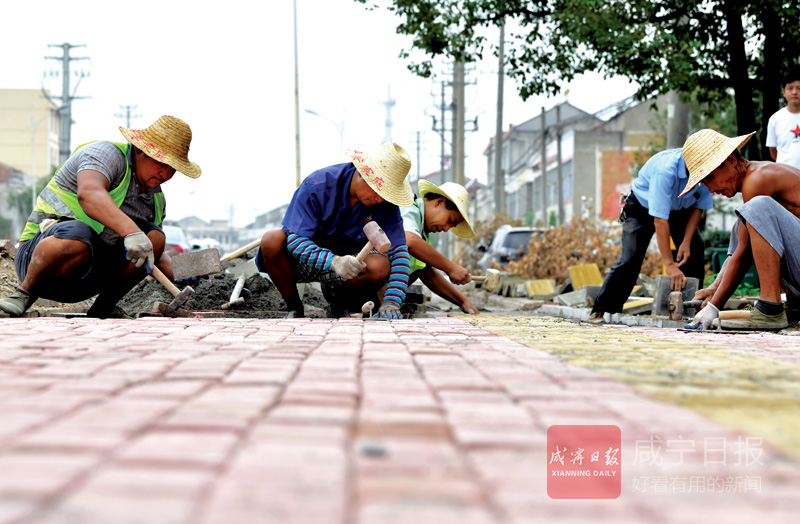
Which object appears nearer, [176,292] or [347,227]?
[347,227]

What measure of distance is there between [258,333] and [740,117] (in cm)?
756

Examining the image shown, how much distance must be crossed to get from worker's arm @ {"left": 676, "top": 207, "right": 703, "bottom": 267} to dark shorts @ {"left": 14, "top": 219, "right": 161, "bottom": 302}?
4.04 metres

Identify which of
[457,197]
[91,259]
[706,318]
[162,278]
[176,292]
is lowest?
[706,318]

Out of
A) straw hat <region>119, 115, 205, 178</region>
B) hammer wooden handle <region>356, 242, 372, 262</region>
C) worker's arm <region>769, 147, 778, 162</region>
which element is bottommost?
hammer wooden handle <region>356, 242, 372, 262</region>

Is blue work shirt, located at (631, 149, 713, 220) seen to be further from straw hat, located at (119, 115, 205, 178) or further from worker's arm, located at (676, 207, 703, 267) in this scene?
straw hat, located at (119, 115, 205, 178)

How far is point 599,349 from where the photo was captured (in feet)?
9.71

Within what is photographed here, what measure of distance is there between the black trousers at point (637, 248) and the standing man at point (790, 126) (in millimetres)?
859

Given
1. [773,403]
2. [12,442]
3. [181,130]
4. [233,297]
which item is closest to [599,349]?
[773,403]

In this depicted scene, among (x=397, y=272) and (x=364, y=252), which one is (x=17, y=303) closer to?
(x=364, y=252)

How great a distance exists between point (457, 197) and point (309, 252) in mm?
1650

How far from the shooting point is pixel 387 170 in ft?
15.5

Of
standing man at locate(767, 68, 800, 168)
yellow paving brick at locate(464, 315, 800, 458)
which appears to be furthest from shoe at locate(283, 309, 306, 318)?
standing man at locate(767, 68, 800, 168)

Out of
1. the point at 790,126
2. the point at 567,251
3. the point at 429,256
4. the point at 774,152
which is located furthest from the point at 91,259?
the point at 567,251

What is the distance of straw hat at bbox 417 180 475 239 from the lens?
5753 mm
